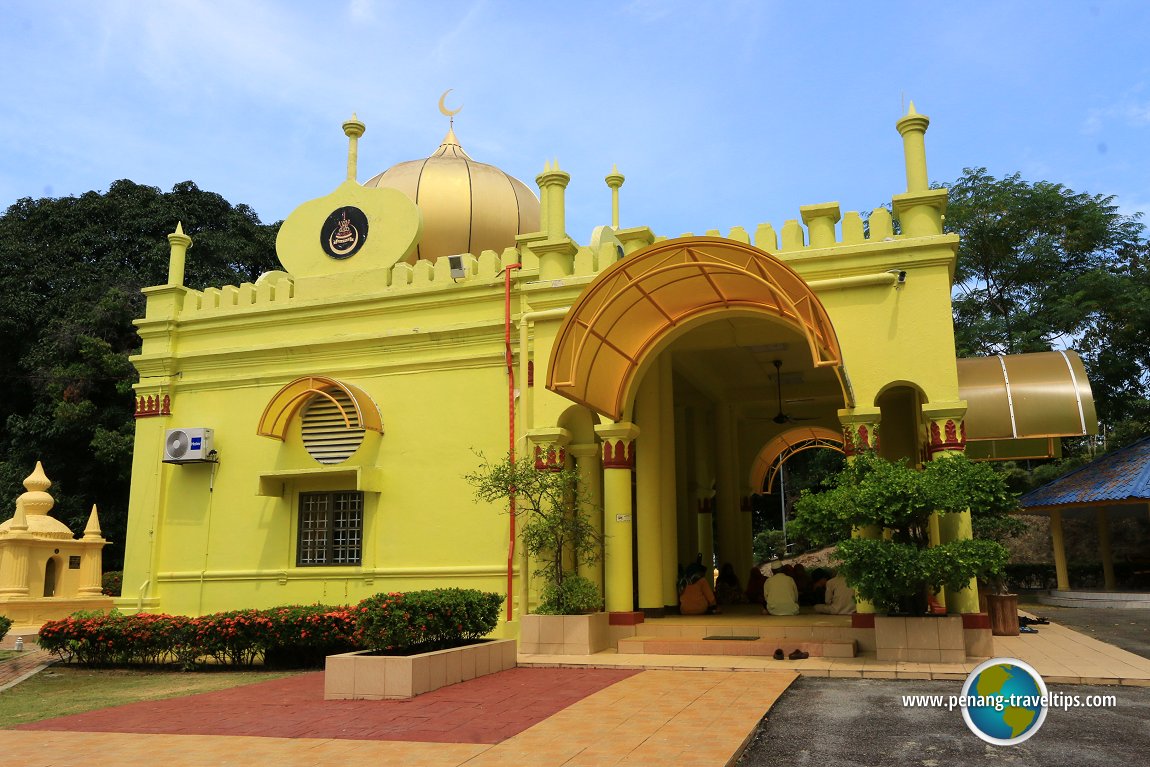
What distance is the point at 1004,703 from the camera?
6793 millimetres

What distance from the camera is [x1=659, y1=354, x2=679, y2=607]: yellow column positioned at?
42.6 feet

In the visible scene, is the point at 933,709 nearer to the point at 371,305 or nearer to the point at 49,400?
the point at 371,305

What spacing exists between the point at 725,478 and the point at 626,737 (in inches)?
472

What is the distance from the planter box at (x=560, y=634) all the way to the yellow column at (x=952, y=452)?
4.16 meters

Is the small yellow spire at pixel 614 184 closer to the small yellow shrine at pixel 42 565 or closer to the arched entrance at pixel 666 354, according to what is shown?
the arched entrance at pixel 666 354

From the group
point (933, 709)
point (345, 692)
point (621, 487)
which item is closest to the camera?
point (933, 709)

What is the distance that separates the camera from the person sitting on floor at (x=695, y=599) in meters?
13.1

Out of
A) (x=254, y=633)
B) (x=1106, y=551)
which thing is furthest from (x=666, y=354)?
(x=1106, y=551)

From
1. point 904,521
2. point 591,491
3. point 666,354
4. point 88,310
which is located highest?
point 88,310

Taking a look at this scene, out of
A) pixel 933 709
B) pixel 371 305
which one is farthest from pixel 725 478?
pixel 933 709

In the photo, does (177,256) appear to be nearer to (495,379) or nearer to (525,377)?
(495,379)

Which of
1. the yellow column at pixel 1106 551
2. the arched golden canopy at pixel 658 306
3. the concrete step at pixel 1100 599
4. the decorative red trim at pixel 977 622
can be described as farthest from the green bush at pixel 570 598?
the yellow column at pixel 1106 551

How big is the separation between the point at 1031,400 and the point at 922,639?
538 centimetres

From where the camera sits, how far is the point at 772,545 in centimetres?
3675
